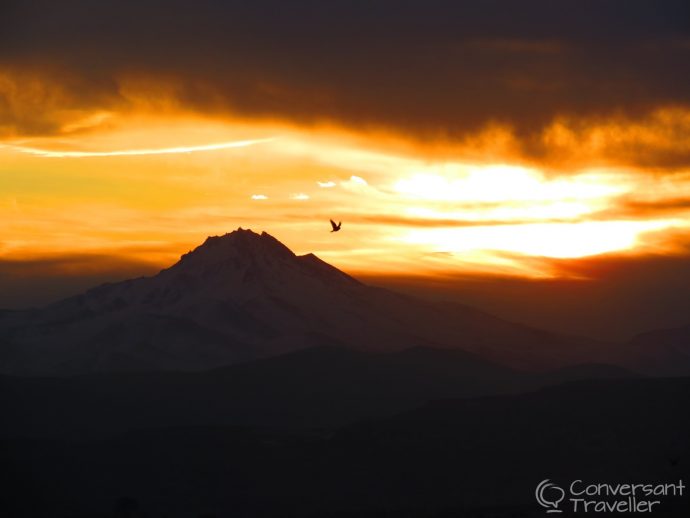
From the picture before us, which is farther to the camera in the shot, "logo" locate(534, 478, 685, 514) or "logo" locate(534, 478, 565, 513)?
"logo" locate(534, 478, 565, 513)

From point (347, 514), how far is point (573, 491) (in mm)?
33631

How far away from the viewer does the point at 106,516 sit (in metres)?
174

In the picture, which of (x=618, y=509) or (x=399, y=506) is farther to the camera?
(x=399, y=506)

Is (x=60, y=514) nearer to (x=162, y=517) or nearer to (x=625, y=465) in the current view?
(x=162, y=517)

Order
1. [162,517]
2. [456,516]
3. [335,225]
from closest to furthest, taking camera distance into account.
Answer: [335,225]
[456,516]
[162,517]

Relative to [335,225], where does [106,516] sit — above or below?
below

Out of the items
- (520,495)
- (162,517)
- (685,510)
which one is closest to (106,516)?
(162,517)

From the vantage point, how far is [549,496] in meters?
172

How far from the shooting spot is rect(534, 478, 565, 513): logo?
152500 mm

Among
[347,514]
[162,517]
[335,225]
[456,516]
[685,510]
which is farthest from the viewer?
[162,517]

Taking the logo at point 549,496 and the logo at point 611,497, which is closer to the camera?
the logo at point 611,497

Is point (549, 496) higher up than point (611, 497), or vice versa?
point (611, 497)

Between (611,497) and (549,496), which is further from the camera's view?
(549,496)

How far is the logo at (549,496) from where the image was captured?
152 m
